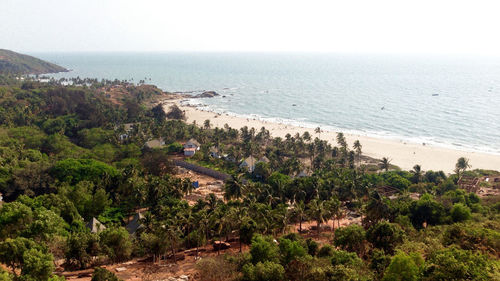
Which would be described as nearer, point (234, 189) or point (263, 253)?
point (263, 253)

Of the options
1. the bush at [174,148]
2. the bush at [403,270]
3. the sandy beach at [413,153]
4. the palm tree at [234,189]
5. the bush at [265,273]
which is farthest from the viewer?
the bush at [174,148]

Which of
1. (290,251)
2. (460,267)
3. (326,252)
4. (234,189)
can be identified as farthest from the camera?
(234,189)

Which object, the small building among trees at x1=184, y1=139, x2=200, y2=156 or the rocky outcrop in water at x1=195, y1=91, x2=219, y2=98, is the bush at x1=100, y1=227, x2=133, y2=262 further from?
the rocky outcrop in water at x1=195, y1=91, x2=219, y2=98

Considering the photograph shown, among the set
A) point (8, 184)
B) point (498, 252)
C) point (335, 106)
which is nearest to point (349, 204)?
point (498, 252)

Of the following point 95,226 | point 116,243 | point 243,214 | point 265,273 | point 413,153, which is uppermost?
point 265,273

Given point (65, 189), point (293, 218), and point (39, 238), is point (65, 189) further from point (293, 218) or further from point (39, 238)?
point (293, 218)

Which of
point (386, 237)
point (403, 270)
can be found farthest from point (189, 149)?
point (403, 270)

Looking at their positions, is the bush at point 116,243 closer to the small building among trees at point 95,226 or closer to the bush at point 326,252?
the small building among trees at point 95,226

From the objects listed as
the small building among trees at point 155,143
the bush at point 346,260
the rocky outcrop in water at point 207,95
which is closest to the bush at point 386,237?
the bush at point 346,260

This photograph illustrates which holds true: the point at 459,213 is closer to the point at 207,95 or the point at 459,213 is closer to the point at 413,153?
the point at 413,153

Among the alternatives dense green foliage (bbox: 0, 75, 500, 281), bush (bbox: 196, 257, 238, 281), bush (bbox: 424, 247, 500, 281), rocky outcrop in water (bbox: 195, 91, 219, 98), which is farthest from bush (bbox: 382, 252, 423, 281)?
rocky outcrop in water (bbox: 195, 91, 219, 98)

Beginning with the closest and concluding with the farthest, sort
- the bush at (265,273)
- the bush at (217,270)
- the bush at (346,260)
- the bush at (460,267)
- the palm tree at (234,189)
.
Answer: the bush at (460,267) < the bush at (265,273) < the bush at (346,260) < the bush at (217,270) < the palm tree at (234,189)
